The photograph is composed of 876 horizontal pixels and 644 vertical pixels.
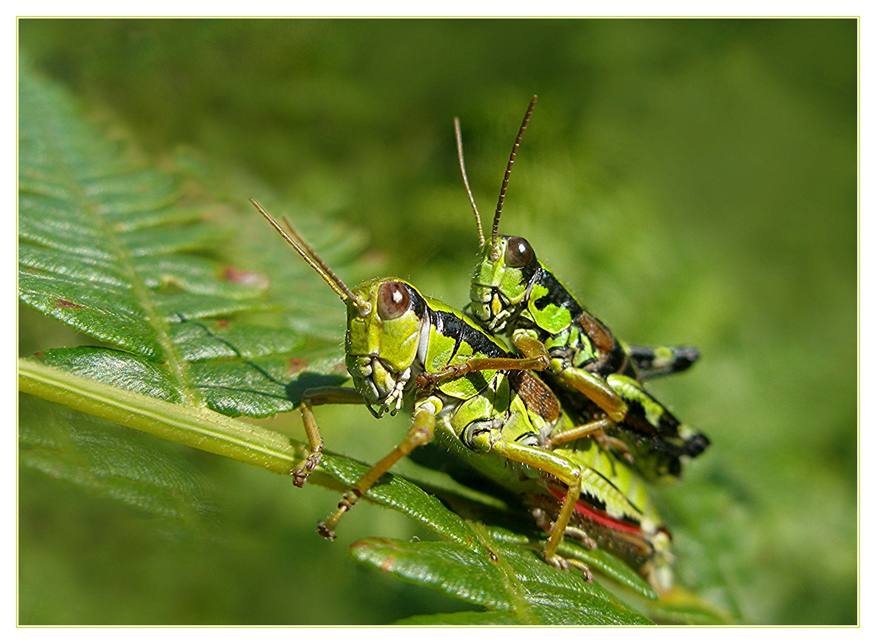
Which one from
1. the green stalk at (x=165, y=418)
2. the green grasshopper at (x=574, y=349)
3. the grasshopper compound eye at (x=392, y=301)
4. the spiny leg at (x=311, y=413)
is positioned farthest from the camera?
the green grasshopper at (x=574, y=349)

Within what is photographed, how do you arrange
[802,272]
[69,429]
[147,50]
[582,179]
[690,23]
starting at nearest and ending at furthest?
[69,429], [582,179], [147,50], [690,23], [802,272]

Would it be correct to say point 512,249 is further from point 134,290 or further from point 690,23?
point 690,23

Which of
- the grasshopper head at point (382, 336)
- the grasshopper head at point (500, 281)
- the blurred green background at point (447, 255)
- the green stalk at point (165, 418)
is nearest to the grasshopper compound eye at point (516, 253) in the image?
the grasshopper head at point (500, 281)

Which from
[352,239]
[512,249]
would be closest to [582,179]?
[352,239]

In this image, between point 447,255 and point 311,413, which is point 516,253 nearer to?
point 311,413

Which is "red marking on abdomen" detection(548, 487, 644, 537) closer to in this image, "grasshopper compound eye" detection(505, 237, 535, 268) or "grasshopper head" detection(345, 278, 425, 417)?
"grasshopper head" detection(345, 278, 425, 417)

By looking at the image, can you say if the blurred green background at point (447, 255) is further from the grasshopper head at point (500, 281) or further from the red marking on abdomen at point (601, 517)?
the grasshopper head at point (500, 281)

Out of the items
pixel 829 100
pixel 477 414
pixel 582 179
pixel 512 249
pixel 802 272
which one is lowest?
pixel 477 414
